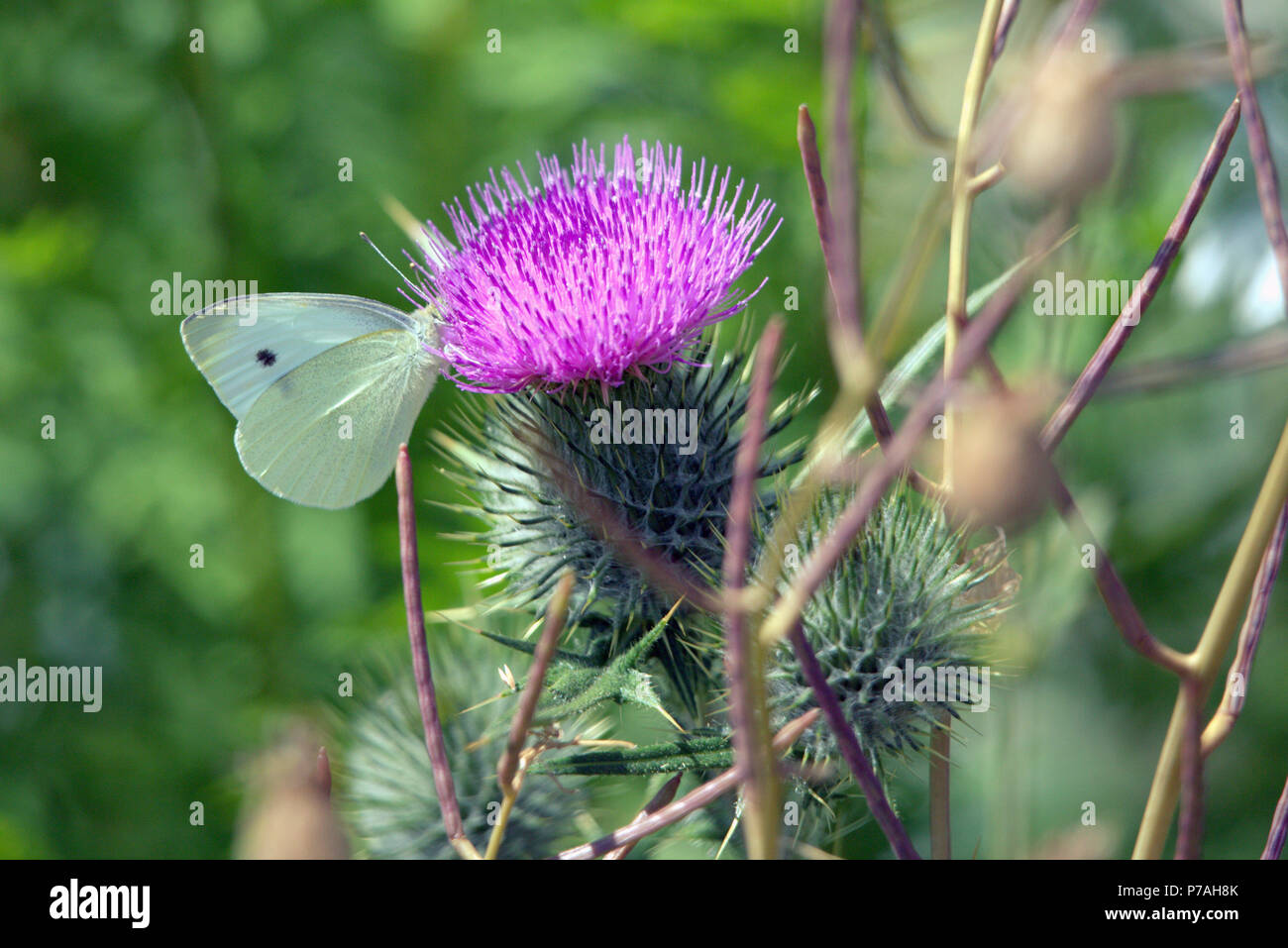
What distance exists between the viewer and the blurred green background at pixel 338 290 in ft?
10.4

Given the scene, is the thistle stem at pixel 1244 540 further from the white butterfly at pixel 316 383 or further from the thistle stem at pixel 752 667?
the white butterfly at pixel 316 383

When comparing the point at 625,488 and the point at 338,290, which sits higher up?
the point at 338,290

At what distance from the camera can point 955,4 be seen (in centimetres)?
347

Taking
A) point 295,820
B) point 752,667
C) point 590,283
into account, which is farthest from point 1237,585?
point 590,283

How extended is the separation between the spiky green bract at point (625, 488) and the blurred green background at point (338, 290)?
2.46 ft

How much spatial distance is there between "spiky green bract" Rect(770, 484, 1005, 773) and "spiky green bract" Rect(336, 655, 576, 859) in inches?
34.9

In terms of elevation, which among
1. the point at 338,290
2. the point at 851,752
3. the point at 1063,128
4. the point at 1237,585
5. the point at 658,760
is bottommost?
the point at 658,760

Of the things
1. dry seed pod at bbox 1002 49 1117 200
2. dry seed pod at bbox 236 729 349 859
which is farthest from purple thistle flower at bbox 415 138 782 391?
dry seed pod at bbox 236 729 349 859

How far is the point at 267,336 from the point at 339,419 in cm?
27

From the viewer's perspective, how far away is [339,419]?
8.37 feet

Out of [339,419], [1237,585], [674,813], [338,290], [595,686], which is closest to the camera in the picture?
[1237,585]

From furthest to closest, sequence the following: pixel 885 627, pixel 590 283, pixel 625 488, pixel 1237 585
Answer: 1. pixel 625 488
2. pixel 590 283
3. pixel 885 627
4. pixel 1237 585

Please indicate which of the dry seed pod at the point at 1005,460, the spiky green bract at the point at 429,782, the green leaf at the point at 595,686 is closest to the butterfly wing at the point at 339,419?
the spiky green bract at the point at 429,782

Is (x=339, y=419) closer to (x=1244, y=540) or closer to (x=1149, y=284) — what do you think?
(x=1149, y=284)
